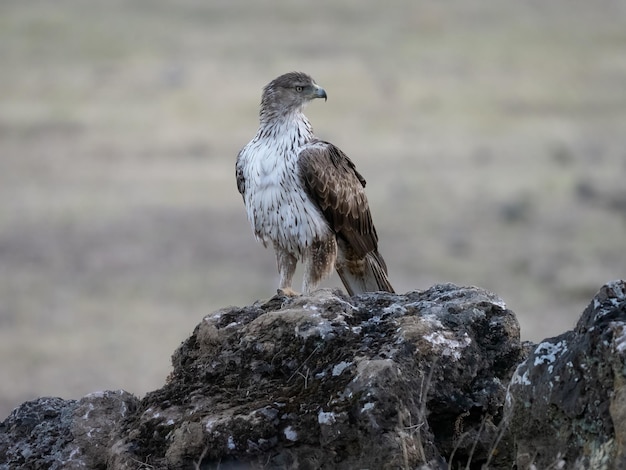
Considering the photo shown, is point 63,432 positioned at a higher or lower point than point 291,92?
lower

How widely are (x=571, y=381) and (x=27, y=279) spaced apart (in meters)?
19.5

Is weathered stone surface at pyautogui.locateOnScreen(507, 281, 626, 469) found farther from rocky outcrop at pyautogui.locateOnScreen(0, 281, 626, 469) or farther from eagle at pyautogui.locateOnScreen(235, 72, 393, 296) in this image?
eagle at pyautogui.locateOnScreen(235, 72, 393, 296)

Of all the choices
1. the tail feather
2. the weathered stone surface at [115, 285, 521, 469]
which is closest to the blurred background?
the tail feather

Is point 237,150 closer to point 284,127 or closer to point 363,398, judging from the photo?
point 284,127

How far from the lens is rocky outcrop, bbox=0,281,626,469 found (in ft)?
16.7

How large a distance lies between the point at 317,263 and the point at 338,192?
0.49 metres

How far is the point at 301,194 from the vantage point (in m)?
8.82

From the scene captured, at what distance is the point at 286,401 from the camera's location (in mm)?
5695

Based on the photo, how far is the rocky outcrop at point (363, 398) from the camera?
509cm

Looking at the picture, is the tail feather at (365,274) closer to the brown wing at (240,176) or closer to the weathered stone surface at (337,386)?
the brown wing at (240,176)

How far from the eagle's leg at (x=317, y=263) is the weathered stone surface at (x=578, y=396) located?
12.0 ft

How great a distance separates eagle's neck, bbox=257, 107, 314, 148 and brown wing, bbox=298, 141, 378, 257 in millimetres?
103

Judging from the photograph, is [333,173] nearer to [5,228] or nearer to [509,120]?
[5,228]

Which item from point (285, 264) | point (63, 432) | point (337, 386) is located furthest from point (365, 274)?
point (337, 386)
